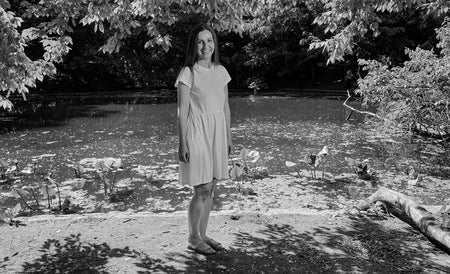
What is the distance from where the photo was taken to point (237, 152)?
9031 millimetres

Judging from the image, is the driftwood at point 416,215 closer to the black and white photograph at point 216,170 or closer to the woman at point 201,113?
the black and white photograph at point 216,170

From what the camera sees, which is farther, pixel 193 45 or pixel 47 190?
pixel 47 190

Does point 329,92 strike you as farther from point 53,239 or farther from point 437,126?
point 53,239

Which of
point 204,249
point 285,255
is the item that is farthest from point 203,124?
point 285,255

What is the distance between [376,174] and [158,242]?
424 cm

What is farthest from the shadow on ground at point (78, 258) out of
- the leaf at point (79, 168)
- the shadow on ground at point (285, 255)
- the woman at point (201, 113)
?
the leaf at point (79, 168)

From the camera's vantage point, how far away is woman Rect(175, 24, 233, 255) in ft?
10.7

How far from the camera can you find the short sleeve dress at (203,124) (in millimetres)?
3277

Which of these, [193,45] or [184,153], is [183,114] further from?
[193,45]

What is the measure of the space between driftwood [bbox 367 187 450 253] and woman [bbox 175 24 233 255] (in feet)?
5.60

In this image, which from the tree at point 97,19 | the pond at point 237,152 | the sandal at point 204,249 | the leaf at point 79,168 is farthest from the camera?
the leaf at point 79,168

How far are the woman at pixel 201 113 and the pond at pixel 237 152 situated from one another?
6.91ft

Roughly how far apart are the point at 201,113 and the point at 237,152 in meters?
5.75

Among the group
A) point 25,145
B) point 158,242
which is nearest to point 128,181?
point 158,242
